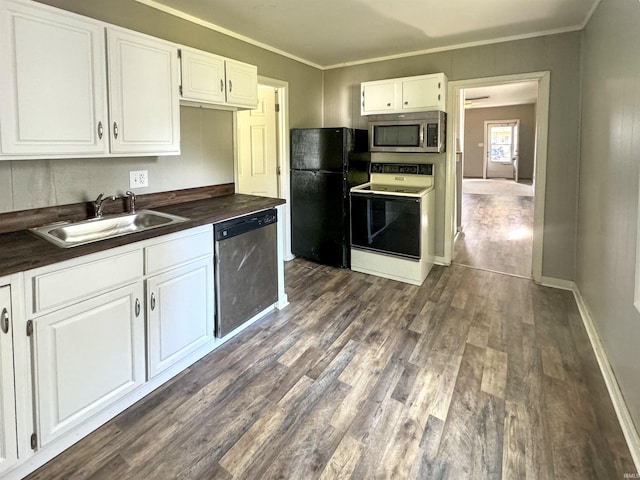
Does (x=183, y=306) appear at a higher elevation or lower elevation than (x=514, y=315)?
higher

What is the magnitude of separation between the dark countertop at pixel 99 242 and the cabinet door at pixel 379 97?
1801 mm

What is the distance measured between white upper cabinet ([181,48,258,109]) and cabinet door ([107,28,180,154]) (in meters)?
0.10

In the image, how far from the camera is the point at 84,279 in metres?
1.71

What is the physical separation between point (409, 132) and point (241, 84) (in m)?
1.83

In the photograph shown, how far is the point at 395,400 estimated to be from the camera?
2.08 meters

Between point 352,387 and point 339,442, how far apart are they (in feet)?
1.45

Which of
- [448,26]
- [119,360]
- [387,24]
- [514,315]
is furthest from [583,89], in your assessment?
[119,360]

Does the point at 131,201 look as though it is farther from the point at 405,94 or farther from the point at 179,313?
the point at 405,94

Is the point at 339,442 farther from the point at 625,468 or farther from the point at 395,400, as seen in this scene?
the point at 625,468

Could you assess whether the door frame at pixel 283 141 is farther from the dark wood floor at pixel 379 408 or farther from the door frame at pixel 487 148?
the door frame at pixel 487 148

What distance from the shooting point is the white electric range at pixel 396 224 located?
12.3ft

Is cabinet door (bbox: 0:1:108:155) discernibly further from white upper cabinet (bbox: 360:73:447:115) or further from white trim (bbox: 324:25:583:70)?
white trim (bbox: 324:25:583:70)

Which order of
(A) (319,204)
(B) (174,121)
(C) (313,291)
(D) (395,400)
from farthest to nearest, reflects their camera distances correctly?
(A) (319,204), (C) (313,291), (B) (174,121), (D) (395,400)

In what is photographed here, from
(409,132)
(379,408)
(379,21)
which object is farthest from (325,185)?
(379,408)
